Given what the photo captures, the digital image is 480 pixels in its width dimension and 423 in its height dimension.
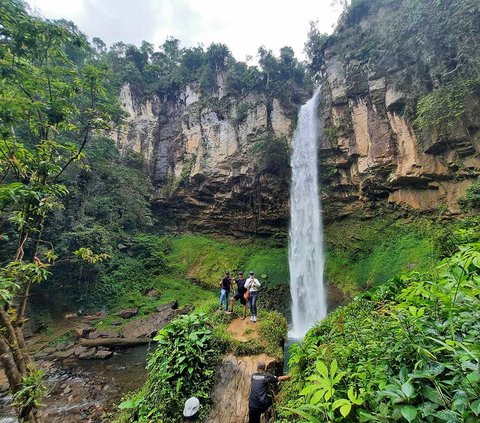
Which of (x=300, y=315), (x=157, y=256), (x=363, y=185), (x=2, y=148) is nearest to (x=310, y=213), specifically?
(x=363, y=185)

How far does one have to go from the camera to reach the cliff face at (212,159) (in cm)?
2095

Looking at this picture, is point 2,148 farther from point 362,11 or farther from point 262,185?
point 362,11

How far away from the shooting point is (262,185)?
20.5 m

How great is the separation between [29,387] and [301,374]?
293cm

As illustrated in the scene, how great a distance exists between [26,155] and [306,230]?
16897 mm

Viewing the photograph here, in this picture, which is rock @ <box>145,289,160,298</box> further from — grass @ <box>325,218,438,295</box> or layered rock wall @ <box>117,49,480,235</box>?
grass @ <box>325,218,438,295</box>

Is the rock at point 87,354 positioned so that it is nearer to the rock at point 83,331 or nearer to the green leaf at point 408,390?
the rock at point 83,331

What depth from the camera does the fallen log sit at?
11641mm

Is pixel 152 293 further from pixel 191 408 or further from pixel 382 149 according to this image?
pixel 382 149

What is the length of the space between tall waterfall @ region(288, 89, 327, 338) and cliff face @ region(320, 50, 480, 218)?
87 centimetres

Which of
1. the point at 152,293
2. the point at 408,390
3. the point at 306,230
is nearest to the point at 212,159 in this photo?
the point at 306,230

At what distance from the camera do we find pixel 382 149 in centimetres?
1547

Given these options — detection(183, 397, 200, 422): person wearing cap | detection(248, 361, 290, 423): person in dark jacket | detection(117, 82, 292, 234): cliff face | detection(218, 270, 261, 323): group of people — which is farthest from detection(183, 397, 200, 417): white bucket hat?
detection(117, 82, 292, 234): cliff face

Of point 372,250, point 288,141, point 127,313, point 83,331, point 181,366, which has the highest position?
point 288,141
